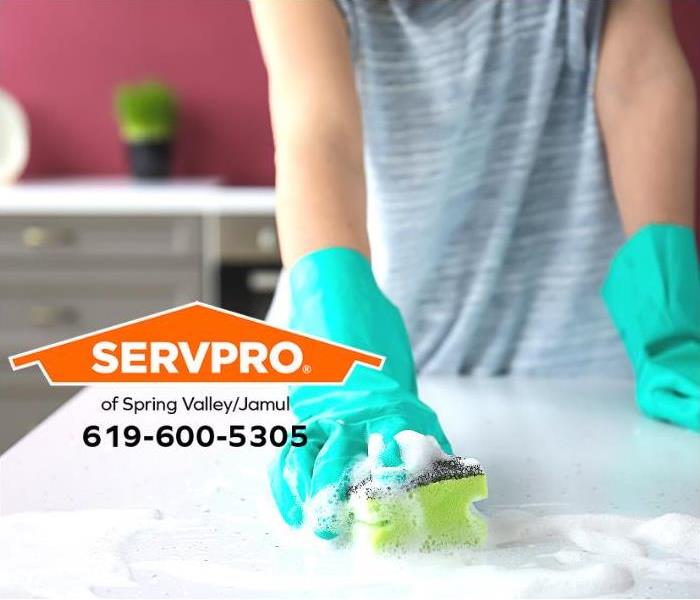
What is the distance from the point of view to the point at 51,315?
2369mm

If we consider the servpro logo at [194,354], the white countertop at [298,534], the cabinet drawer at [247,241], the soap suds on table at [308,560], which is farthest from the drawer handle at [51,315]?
the soap suds on table at [308,560]

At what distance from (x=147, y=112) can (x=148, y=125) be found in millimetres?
29

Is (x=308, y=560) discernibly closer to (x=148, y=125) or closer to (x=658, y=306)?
(x=658, y=306)

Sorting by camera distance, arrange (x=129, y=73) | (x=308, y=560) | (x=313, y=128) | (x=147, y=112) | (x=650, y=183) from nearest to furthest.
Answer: (x=308, y=560) < (x=313, y=128) < (x=650, y=183) < (x=147, y=112) < (x=129, y=73)

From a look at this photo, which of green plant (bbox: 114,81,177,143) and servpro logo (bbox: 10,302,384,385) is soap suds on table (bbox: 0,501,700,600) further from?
green plant (bbox: 114,81,177,143)

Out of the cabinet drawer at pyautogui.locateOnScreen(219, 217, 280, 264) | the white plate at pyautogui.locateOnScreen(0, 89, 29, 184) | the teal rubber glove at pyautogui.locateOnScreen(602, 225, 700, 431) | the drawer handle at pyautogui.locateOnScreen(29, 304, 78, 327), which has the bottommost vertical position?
the teal rubber glove at pyautogui.locateOnScreen(602, 225, 700, 431)

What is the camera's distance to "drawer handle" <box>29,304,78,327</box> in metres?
2.37

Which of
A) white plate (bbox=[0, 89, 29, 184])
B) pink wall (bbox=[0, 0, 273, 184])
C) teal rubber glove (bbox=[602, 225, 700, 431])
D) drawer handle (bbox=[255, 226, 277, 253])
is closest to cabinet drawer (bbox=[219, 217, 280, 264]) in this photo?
drawer handle (bbox=[255, 226, 277, 253])

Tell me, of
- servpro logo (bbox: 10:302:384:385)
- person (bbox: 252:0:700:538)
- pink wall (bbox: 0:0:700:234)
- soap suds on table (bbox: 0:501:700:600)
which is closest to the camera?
soap suds on table (bbox: 0:501:700:600)

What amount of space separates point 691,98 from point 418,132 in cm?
22

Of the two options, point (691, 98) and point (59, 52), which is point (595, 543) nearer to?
point (691, 98)

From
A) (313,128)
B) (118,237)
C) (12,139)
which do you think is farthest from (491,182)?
(12,139)

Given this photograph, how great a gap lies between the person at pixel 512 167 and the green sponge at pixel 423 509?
0.83ft

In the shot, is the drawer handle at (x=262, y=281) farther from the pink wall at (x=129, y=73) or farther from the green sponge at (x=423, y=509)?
the green sponge at (x=423, y=509)
